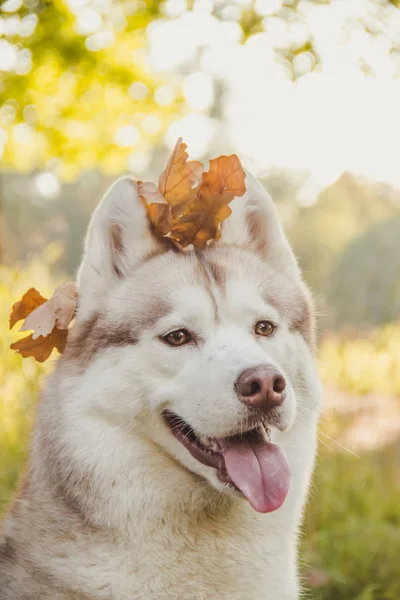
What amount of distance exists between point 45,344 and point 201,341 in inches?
26.3

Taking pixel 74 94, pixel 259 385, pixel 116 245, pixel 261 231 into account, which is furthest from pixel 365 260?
pixel 259 385

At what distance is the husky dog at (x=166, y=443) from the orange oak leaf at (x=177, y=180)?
145mm

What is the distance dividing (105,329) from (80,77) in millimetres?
8372

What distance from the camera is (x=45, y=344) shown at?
2.76 m

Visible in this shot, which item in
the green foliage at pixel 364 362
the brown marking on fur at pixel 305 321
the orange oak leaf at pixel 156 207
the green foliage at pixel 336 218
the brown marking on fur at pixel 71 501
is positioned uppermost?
the orange oak leaf at pixel 156 207

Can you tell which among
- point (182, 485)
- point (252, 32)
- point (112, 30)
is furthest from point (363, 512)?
point (112, 30)

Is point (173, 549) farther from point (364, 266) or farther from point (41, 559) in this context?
point (364, 266)

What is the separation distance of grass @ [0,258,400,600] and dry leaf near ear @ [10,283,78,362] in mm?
645

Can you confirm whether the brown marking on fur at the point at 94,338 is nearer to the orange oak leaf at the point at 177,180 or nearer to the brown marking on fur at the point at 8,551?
the orange oak leaf at the point at 177,180

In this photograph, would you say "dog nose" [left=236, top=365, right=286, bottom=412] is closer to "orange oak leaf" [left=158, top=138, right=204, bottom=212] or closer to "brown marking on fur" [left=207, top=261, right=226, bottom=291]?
"brown marking on fur" [left=207, top=261, right=226, bottom=291]

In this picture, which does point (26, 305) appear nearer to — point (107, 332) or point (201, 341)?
point (107, 332)

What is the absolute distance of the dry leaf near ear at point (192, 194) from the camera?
2.76m

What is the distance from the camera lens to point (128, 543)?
243cm

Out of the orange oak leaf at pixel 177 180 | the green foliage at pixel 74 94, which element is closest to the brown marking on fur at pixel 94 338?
the orange oak leaf at pixel 177 180
